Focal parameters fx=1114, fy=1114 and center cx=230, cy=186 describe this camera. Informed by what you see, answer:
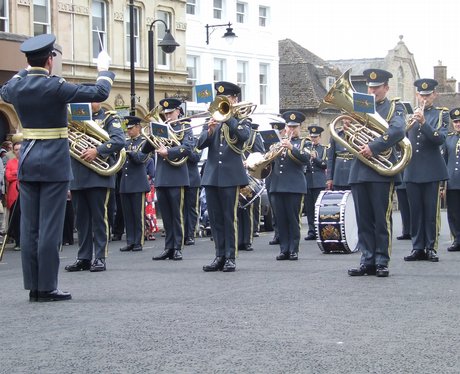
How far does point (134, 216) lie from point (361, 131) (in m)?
6.42

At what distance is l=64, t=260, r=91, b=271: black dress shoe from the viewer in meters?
13.6

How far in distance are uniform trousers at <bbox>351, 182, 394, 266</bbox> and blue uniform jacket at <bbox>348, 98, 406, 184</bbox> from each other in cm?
7

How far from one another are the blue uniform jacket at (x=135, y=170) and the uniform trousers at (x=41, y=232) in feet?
24.4

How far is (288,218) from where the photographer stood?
1534cm

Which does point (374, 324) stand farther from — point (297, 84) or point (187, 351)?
point (297, 84)

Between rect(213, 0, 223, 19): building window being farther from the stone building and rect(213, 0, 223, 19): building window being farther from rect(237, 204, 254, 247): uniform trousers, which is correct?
→ rect(237, 204, 254, 247): uniform trousers

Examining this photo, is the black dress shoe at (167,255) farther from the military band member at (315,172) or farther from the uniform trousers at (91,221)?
the military band member at (315,172)

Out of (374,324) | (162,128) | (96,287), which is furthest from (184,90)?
(374,324)

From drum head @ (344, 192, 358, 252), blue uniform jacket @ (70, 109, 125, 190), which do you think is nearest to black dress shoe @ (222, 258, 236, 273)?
blue uniform jacket @ (70, 109, 125, 190)

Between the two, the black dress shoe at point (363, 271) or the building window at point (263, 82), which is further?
the building window at point (263, 82)

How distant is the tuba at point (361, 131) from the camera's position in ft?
40.2

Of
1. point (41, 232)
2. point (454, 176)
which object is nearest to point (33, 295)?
point (41, 232)

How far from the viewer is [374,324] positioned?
8.57 metres

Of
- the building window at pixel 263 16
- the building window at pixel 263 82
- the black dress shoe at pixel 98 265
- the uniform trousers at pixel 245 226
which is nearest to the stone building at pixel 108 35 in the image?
the building window at pixel 263 16
